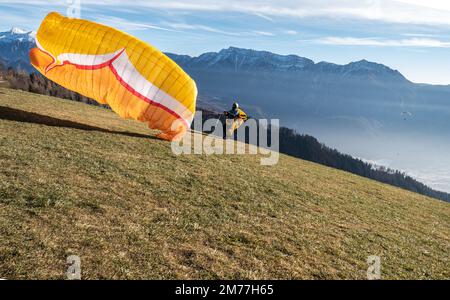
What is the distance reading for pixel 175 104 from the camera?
21.3 meters

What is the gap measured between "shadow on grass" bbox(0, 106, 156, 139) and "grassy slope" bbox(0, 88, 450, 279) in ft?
1.36

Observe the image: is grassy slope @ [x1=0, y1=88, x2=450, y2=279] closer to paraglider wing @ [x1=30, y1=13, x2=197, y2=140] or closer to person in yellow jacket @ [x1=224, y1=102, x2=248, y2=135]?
paraglider wing @ [x1=30, y1=13, x2=197, y2=140]

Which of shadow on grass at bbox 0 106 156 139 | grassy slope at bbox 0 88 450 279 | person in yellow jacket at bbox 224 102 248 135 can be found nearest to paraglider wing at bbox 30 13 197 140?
grassy slope at bbox 0 88 450 279

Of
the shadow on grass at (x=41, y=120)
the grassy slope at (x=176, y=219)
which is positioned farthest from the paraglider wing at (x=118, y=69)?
the shadow on grass at (x=41, y=120)

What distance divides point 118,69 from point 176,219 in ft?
38.3

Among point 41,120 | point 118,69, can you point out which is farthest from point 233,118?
point 41,120

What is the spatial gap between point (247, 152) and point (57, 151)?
1559 centimetres

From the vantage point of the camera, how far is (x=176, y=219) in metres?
12.5

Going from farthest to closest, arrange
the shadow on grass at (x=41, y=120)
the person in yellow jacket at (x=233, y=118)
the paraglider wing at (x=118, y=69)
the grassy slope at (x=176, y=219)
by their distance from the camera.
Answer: the person in yellow jacket at (x=233, y=118) → the shadow on grass at (x=41, y=120) → the paraglider wing at (x=118, y=69) → the grassy slope at (x=176, y=219)

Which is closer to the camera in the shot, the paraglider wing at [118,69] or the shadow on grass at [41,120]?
the paraglider wing at [118,69]

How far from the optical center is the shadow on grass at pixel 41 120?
896 inches

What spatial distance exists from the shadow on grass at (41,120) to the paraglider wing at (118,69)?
122 inches

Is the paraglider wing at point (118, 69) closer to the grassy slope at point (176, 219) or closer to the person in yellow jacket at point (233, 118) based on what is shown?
the grassy slope at point (176, 219)

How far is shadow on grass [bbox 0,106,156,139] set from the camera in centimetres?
2275
